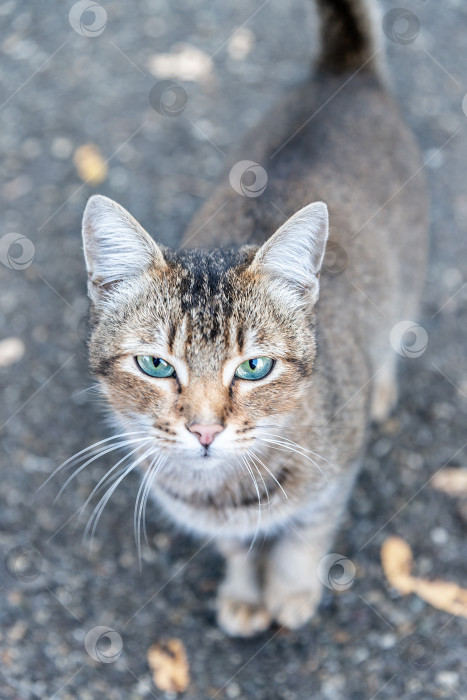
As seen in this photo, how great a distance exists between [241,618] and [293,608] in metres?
0.25

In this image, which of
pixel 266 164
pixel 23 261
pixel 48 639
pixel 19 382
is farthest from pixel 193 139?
pixel 48 639

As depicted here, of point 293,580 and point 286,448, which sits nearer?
point 286,448

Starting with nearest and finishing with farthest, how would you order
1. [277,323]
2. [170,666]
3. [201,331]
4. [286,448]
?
[201,331] < [277,323] < [286,448] < [170,666]

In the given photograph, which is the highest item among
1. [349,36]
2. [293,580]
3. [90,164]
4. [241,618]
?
[349,36]

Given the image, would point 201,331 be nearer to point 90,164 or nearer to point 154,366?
point 154,366

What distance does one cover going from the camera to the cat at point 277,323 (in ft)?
7.73

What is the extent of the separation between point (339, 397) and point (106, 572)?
60.6 inches

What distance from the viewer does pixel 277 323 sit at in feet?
8.03

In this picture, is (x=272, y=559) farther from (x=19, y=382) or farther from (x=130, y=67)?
(x=130, y=67)

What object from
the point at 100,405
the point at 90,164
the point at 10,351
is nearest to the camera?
the point at 100,405

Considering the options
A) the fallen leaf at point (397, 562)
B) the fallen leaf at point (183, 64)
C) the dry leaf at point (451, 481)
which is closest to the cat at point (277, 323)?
the fallen leaf at point (397, 562)

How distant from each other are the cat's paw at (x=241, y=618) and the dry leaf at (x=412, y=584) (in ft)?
2.19

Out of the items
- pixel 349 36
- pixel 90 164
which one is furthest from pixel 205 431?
pixel 90 164

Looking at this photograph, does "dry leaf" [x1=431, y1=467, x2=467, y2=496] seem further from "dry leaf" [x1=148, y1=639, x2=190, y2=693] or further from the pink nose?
the pink nose
